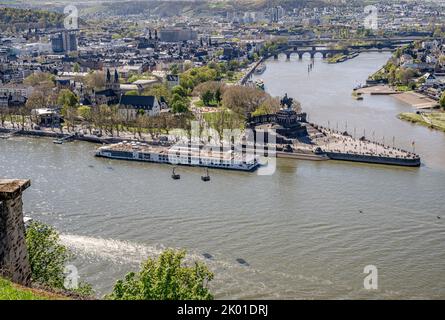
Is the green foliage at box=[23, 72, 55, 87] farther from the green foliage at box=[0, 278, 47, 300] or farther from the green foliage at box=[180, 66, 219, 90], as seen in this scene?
the green foliage at box=[0, 278, 47, 300]

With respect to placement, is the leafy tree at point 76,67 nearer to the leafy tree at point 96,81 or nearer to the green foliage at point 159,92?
the leafy tree at point 96,81

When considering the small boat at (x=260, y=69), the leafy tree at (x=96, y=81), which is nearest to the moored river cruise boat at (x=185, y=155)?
the leafy tree at (x=96, y=81)

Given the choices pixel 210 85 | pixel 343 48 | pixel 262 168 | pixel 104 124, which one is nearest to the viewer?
pixel 262 168

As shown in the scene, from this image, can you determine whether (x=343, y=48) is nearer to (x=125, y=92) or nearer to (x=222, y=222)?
(x=125, y=92)

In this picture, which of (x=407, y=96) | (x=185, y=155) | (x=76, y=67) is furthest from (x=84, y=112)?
(x=407, y=96)

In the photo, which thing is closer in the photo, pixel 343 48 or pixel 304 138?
pixel 304 138

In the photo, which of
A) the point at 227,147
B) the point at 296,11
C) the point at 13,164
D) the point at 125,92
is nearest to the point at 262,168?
the point at 227,147
